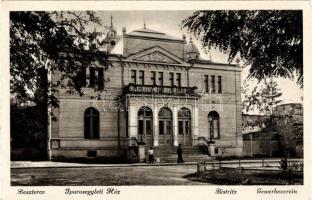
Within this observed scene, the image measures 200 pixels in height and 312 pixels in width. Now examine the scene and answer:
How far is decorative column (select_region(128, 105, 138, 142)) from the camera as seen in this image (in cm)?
2402

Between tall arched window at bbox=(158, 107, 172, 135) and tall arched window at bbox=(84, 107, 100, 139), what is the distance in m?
3.56

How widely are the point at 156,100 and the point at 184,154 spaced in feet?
11.3

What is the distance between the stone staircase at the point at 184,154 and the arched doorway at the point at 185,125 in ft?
2.58

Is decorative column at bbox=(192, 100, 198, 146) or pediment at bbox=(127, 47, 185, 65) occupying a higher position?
pediment at bbox=(127, 47, 185, 65)

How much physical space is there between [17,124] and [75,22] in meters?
2.97

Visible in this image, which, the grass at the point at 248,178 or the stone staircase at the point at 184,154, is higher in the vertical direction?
the grass at the point at 248,178

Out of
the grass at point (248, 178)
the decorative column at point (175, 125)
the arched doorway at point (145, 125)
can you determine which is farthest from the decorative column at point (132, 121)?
the grass at point (248, 178)

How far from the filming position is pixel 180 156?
2189cm

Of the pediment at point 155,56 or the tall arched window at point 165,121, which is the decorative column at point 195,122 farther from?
the pediment at point 155,56

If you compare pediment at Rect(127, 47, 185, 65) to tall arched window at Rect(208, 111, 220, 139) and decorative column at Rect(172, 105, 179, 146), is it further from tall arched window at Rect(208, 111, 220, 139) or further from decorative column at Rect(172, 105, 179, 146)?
Result: tall arched window at Rect(208, 111, 220, 139)

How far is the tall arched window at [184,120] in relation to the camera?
25.5 m

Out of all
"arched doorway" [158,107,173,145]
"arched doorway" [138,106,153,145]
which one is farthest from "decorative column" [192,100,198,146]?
"arched doorway" [138,106,153,145]

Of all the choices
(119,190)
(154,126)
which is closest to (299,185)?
(119,190)

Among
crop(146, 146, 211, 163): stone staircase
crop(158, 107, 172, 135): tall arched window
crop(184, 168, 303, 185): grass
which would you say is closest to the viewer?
crop(184, 168, 303, 185): grass
